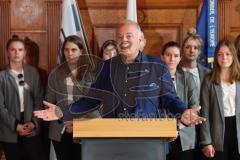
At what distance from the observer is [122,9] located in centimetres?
426

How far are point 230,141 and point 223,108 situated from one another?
0.25 meters

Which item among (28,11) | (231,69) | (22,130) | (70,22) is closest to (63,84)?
(22,130)

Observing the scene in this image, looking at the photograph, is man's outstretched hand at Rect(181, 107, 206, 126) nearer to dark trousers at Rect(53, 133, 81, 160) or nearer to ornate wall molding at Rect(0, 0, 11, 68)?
dark trousers at Rect(53, 133, 81, 160)

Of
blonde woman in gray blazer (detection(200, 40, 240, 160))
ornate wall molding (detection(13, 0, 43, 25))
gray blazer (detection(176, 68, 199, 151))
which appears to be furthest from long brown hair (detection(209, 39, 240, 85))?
ornate wall molding (detection(13, 0, 43, 25))

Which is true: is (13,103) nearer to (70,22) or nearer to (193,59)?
(70,22)

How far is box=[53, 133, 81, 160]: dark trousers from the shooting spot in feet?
11.0

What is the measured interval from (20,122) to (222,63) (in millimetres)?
1665

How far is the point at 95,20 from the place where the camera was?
4289 millimetres

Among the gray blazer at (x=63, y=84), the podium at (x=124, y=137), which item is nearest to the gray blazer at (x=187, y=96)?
the gray blazer at (x=63, y=84)

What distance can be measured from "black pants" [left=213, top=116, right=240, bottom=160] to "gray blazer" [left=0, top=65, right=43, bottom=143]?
150 cm

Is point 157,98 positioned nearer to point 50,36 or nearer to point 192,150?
point 192,150

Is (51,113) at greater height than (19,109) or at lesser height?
greater

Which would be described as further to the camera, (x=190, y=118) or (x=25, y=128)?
(x=25, y=128)

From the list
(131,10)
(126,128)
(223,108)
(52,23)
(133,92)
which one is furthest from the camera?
(52,23)
